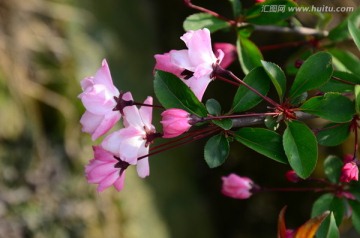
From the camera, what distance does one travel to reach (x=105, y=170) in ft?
2.40

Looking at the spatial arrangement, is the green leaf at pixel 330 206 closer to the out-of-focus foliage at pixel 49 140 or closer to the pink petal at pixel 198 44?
the pink petal at pixel 198 44

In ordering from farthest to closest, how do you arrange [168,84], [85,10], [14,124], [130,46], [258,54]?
[130,46], [85,10], [14,124], [258,54], [168,84]

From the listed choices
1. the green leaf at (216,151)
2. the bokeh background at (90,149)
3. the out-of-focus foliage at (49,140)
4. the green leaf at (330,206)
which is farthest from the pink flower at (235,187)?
the out-of-focus foliage at (49,140)

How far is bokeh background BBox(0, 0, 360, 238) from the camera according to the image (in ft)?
6.66

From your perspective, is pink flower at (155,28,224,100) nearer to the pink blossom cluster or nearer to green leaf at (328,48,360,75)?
the pink blossom cluster

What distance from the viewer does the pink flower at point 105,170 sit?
0.73 metres

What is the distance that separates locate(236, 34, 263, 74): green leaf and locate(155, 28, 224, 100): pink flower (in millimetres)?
173

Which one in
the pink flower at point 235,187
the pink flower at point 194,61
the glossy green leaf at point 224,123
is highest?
the pink flower at point 194,61

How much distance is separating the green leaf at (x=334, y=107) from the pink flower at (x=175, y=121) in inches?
5.9

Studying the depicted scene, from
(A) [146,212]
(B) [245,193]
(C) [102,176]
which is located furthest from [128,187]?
(C) [102,176]

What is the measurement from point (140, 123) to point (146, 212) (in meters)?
1.67

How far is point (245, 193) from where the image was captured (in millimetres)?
939

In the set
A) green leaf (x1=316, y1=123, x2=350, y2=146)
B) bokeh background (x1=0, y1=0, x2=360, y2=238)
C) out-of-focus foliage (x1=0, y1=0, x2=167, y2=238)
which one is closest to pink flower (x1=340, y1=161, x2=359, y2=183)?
green leaf (x1=316, y1=123, x2=350, y2=146)

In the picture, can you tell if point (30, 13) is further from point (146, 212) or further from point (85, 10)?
point (146, 212)
